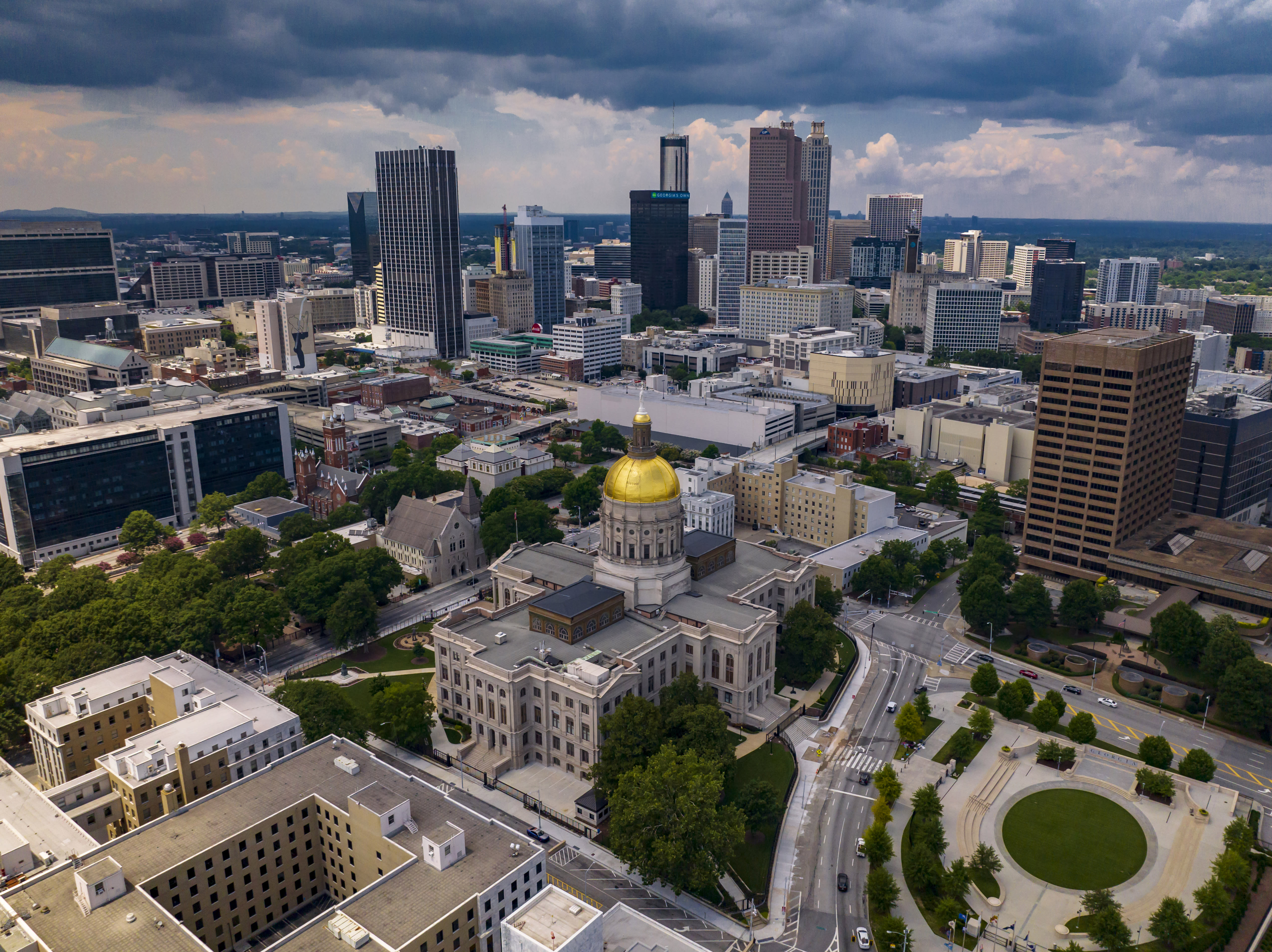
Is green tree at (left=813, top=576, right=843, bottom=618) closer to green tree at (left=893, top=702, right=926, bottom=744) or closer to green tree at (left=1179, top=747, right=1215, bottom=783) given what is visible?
green tree at (left=893, top=702, right=926, bottom=744)

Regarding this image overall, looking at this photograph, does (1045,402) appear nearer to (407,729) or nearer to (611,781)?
(611,781)

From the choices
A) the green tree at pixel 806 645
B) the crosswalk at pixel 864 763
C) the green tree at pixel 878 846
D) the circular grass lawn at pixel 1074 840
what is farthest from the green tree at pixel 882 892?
the green tree at pixel 806 645

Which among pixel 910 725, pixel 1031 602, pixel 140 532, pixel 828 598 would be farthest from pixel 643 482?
pixel 140 532

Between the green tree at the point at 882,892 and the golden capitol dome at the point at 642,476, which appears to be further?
the golden capitol dome at the point at 642,476

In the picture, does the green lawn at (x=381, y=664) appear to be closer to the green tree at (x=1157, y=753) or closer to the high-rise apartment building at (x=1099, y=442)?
the green tree at (x=1157, y=753)

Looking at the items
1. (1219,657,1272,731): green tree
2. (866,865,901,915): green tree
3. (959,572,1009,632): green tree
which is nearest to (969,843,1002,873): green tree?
(866,865,901,915): green tree
